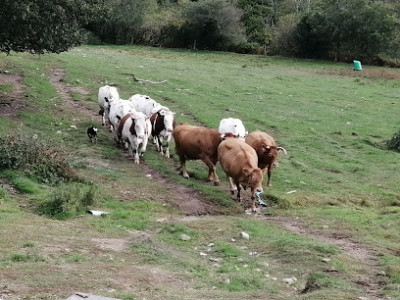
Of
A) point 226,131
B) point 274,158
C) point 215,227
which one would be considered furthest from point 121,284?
point 226,131

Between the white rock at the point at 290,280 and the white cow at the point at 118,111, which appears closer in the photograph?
the white rock at the point at 290,280

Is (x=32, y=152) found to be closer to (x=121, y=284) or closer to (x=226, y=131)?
(x=226, y=131)

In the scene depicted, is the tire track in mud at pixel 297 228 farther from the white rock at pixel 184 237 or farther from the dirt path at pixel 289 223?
the white rock at pixel 184 237

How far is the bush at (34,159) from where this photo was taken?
1612 cm

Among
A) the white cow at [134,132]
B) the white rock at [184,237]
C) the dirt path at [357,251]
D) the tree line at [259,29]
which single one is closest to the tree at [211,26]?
the tree line at [259,29]

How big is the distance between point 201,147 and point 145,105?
5479 mm

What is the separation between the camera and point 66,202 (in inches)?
551

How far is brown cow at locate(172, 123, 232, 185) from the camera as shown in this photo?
1828 centimetres

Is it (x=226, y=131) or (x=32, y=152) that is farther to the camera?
(x=226, y=131)

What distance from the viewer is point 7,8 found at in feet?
66.9

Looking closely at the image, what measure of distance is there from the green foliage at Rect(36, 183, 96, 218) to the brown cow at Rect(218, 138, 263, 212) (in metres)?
3.85

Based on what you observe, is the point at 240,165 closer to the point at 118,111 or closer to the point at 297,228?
the point at 297,228

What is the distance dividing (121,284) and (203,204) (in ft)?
22.8

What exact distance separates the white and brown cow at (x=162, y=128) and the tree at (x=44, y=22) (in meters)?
4.89
